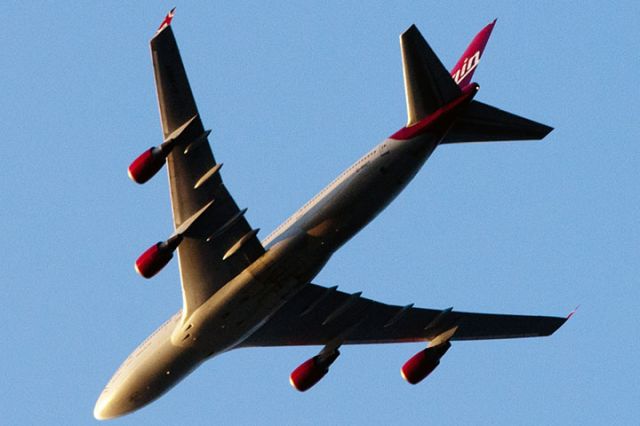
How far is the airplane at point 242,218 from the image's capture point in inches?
1473

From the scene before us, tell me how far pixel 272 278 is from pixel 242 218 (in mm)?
2238

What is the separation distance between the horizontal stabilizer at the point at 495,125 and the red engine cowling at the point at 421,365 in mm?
10256

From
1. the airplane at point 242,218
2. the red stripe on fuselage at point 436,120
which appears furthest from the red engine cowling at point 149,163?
the red stripe on fuselage at point 436,120

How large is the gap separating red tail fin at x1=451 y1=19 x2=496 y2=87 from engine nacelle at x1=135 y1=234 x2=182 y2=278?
11.9 m

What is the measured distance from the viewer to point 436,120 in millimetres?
38531

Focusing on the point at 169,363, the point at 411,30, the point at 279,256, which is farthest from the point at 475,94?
the point at 169,363

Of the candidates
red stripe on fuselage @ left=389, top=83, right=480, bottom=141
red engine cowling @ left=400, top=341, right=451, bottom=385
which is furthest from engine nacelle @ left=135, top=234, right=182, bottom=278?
red engine cowling @ left=400, top=341, right=451, bottom=385

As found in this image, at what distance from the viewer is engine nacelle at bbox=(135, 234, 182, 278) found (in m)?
38.8

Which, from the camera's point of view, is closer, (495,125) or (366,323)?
(495,125)

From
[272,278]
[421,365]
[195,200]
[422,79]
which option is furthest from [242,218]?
[421,365]

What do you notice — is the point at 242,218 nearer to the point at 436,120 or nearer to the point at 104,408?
the point at 436,120

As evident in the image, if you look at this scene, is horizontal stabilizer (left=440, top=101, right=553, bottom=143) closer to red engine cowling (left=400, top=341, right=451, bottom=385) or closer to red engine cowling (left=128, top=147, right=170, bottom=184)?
red engine cowling (left=128, top=147, right=170, bottom=184)

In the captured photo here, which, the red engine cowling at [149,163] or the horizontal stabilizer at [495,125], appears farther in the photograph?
the horizontal stabilizer at [495,125]

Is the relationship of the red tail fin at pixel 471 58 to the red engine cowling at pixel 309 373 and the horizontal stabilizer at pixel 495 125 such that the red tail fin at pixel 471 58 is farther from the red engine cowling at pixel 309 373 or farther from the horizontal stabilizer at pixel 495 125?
the red engine cowling at pixel 309 373
